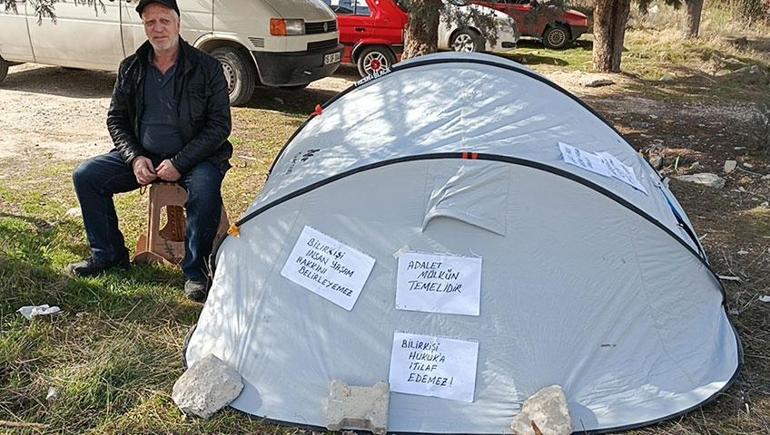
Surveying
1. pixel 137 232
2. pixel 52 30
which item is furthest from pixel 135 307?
pixel 52 30

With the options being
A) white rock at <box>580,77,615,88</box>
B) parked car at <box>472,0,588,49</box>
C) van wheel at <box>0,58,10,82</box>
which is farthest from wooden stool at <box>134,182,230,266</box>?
parked car at <box>472,0,588,49</box>

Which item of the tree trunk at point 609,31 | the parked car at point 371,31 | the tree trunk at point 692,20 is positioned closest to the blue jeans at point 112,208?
the parked car at point 371,31

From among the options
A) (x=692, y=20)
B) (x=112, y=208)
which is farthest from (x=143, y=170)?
(x=692, y=20)

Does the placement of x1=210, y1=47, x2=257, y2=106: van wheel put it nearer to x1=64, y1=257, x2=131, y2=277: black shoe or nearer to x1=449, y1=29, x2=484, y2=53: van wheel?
x1=64, y1=257, x2=131, y2=277: black shoe

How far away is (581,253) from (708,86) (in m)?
9.24

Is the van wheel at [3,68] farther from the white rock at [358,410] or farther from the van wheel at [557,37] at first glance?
the van wheel at [557,37]

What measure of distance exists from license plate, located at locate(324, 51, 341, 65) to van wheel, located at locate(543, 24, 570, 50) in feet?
26.1

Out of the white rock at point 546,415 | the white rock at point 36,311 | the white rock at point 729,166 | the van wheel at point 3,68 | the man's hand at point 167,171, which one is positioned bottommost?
the white rock at point 546,415

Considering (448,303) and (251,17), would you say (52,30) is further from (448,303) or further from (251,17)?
(448,303)

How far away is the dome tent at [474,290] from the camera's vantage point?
301 cm

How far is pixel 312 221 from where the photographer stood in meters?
3.31

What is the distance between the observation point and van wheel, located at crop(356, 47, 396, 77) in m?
10.8

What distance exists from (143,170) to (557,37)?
1314 cm

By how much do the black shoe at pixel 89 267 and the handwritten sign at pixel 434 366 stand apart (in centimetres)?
206
